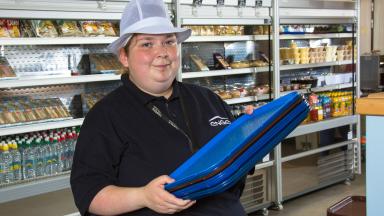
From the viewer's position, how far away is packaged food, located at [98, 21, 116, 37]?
411cm

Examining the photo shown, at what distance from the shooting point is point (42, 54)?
402cm

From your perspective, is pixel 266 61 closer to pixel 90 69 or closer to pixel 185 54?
pixel 185 54

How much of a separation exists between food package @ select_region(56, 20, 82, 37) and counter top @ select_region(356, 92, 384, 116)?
8.01 feet

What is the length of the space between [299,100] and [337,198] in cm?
461

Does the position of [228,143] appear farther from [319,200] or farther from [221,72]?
[319,200]

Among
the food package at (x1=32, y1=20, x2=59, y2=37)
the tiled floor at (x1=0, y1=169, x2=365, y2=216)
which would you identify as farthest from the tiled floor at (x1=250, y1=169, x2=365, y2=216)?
the food package at (x1=32, y1=20, x2=59, y2=37)

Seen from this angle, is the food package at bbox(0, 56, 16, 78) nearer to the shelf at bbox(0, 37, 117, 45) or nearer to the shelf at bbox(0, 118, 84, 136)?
the shelf at bbox(0, 37, 117, 45)

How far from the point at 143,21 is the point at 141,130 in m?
0.39

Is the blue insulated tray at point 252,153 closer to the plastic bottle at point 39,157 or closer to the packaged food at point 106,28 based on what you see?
the plastic bottle at point 39,157

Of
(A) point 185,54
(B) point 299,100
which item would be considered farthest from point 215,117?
(A) point 185,54

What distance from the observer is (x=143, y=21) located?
177 centimetres

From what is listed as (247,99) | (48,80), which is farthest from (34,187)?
(247,99)

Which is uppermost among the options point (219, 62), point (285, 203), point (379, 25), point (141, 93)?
point (379, 25)

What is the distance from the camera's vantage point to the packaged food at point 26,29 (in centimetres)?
373
